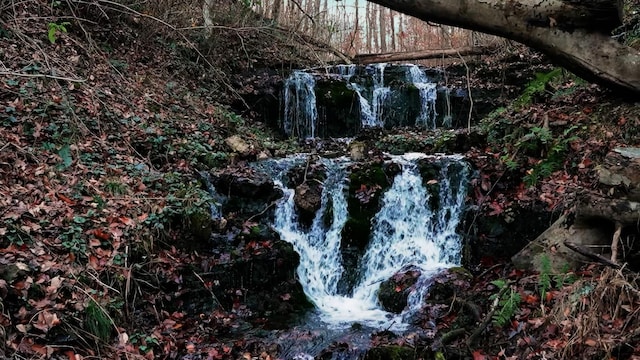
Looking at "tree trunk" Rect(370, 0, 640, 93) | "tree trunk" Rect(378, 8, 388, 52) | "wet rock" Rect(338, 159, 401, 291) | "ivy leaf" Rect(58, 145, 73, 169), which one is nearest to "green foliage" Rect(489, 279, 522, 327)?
"tree trunk" Rect(370, 0, 640, 93)

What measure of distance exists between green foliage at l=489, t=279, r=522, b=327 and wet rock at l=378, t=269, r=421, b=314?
159cm

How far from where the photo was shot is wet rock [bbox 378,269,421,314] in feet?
21.7

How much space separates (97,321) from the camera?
4.80 metres

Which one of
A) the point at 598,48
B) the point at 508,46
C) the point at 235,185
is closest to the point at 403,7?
the point at 598,48

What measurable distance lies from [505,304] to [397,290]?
2.06 meters

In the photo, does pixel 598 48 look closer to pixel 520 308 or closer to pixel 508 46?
pixel 520 308

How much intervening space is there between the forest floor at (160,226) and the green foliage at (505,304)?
21 millimetres

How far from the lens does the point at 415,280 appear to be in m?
6.76

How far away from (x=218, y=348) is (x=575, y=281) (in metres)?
3.84

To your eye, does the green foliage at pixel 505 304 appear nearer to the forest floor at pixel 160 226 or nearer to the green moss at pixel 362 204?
the forest floor at pixel 160 226

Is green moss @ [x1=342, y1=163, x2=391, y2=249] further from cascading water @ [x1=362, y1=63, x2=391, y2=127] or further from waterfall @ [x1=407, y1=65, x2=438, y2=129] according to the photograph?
waterfall @ [x1=407, y1=65, x2=438, y2=129]

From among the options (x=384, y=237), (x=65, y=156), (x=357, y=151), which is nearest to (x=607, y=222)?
(x=384, y=237)

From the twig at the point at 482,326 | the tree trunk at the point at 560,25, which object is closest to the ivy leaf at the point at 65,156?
the tree trunk at the point at 560,25

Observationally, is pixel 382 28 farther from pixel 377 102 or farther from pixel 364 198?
pixel 364 198
